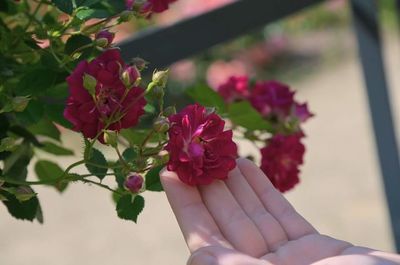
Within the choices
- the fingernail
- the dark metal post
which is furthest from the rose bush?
the dark metal post

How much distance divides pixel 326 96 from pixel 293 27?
3.77 ft

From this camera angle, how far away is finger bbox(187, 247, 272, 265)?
750 mm

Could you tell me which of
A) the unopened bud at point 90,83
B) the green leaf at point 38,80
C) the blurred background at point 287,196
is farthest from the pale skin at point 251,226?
the blurred background at point 287,196

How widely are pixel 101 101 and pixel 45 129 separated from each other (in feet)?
1.00

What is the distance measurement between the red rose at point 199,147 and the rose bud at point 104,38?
0.36ft

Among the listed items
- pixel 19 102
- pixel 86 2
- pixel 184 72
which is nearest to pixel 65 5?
pixel 86 2

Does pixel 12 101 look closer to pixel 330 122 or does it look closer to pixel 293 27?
pixel 330 122

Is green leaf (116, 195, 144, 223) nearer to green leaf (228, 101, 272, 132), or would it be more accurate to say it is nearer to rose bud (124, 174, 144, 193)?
rose bud (124, 174, 144, 193)

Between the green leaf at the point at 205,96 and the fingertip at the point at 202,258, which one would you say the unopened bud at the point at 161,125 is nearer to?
the fingertip at the point at 202,258

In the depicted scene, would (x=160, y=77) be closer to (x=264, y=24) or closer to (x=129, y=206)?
(x=129, y=206)

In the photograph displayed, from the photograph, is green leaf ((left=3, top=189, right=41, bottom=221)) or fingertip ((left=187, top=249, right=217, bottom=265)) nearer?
fingertip ((left=187, top=249, right=217, bottom=265))

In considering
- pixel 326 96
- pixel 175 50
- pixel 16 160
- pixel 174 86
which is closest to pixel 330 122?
pixel 326 96

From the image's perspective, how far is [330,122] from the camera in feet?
13.2

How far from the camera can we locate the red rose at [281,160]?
1188 mm
